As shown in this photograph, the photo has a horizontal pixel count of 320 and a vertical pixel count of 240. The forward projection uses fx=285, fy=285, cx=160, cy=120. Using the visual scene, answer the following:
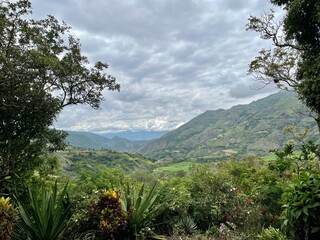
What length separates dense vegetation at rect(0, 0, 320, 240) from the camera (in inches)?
210

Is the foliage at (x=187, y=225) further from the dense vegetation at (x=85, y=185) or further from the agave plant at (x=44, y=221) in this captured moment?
the agave plant at (x=44, y=221)

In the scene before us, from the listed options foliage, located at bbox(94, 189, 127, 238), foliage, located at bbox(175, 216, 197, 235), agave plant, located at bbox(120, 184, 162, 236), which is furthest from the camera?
foliage, located at bbox(175, 216, 197, 235)

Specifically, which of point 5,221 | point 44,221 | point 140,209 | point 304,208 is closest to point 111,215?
point 140,209

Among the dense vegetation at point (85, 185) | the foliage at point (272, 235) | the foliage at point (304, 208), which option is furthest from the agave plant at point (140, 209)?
the foliage at point (304, 208)

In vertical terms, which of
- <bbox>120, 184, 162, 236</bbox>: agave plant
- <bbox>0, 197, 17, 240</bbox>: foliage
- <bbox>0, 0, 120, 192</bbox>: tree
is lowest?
<bbox>120, 184, 162, 236</bbox>: agave plant

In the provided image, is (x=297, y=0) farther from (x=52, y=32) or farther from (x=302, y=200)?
(x=52, y=32)

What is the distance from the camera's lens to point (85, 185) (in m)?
7.11

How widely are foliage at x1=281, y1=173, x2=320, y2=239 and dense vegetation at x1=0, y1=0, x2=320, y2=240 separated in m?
0.42

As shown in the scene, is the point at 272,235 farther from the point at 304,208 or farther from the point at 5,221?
the point at 5,221

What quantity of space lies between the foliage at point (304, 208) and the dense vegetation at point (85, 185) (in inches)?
16.5

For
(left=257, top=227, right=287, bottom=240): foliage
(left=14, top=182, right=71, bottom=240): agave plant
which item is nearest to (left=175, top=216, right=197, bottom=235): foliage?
(left=257, top=227, right=287, bottom=240): foliage

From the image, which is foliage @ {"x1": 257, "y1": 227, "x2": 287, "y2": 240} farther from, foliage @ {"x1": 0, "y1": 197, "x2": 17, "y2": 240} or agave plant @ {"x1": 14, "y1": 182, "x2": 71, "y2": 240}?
foliage @ {"x1": 0, "y1": 197, "x2": 17, "y2": 240}

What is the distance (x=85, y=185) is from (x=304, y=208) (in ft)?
16.8

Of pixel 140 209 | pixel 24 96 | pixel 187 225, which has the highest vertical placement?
pixel 24 96
